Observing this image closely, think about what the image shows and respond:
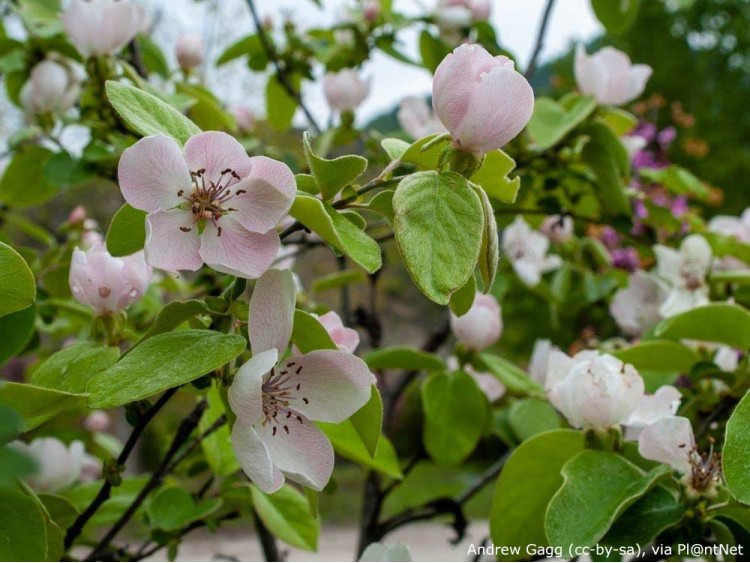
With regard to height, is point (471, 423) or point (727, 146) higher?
point (471, 423)

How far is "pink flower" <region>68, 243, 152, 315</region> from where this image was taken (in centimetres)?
53

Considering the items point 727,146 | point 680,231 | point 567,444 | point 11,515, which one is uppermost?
point 11,515

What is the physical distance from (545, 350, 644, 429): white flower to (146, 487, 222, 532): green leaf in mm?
300

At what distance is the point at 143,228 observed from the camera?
0.46 meters

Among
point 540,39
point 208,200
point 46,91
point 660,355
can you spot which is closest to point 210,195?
point 208,200

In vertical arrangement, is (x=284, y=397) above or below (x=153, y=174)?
below

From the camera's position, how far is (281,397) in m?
0.44

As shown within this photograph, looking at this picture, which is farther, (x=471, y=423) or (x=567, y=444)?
(x=471, y=423)

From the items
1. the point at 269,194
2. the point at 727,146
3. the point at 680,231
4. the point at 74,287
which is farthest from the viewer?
the point at 727,146

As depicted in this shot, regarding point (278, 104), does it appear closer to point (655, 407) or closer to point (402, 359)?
point (402, 359)

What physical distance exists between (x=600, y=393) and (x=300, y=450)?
25cm

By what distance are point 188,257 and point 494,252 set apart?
0.51 ft

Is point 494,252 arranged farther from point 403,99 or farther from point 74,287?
point 403,99

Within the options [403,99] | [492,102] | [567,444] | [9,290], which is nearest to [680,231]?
[403,99]
